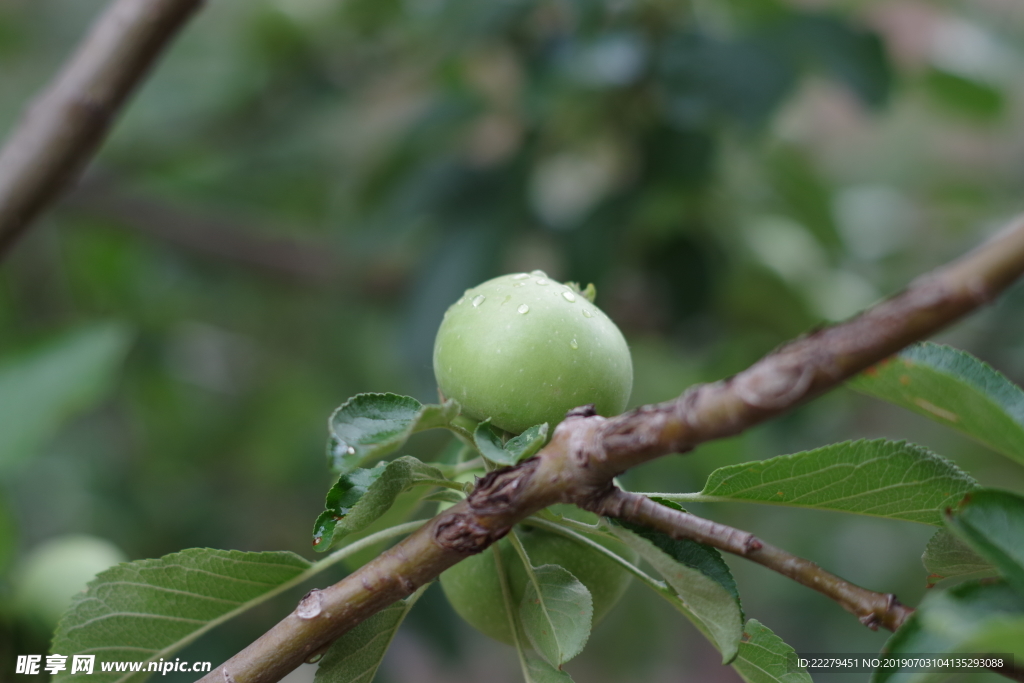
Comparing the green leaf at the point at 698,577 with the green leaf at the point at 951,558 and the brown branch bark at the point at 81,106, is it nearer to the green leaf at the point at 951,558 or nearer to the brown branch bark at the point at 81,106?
the green leaf at the point at 951,558

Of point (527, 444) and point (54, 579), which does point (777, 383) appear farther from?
point (54, 579)

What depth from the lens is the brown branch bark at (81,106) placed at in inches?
29.8

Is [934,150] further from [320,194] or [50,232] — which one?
[50,232]

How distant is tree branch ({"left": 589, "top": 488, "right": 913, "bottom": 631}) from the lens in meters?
0.42

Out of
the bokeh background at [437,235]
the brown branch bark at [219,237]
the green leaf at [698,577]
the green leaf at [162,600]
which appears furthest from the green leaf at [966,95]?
the green leaf at [162,600]

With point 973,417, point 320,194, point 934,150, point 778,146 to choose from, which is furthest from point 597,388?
point 934,150

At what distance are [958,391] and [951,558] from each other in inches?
4.6

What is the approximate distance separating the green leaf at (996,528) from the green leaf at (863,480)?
30 mm

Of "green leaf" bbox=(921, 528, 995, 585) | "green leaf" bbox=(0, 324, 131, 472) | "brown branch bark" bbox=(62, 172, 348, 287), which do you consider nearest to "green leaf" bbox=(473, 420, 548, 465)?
"green leaf" bbox=(921, 528, 995, 585)

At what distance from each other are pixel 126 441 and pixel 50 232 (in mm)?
517

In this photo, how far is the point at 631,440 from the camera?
36 cm

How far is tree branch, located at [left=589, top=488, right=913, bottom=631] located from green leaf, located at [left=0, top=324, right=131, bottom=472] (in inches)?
33.0

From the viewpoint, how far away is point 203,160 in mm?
1670

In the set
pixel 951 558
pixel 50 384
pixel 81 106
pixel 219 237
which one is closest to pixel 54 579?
pixel 50 384
